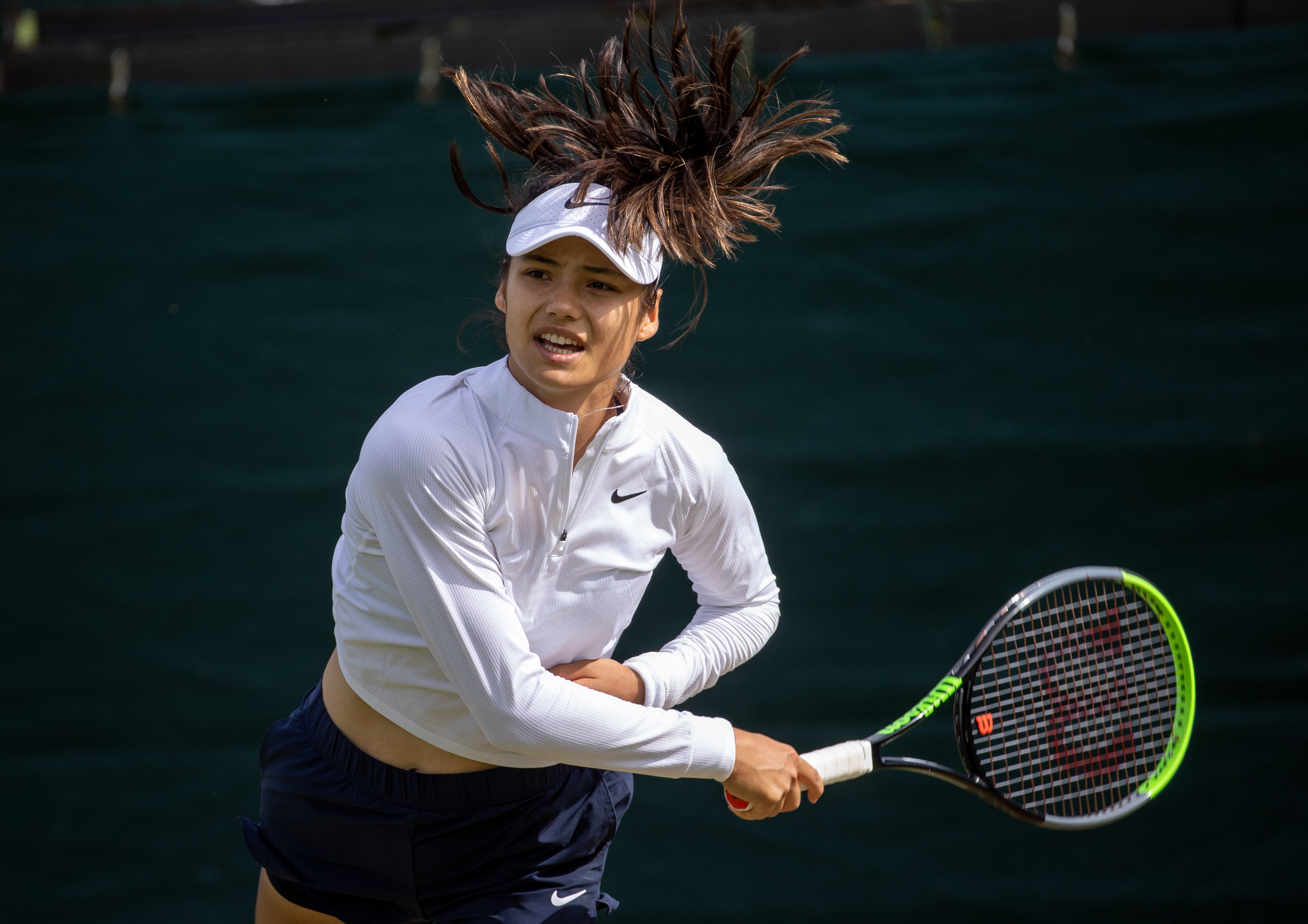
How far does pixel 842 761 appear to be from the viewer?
1.91 meters

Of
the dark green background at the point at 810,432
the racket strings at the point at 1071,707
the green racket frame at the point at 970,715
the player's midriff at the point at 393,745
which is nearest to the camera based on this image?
the player's midriff at the point at 393,745

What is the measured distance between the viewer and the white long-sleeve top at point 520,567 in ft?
5.15

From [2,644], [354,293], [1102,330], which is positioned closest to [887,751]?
[1102,330]

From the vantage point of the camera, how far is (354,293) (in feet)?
10.3

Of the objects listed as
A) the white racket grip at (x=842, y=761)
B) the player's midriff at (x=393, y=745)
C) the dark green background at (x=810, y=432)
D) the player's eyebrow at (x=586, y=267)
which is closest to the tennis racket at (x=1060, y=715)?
the white racket grip at (x=842, y=761)

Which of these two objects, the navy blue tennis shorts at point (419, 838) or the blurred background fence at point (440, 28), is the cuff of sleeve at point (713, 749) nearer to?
the navy blue tennis shorts at point (419, 838)

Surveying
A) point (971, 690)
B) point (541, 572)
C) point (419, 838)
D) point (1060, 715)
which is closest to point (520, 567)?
point (541, 572)

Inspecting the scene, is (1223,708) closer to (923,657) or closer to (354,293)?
(923,657)

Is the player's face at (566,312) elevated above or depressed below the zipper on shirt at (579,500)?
above

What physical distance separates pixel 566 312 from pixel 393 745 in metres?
0.71

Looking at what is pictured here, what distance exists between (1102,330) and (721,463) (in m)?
1.65

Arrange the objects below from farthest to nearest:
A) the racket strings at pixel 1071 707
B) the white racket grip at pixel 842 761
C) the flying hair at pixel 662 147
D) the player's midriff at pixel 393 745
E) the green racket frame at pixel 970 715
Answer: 1. the racket strings at pixel 1071 707
2. the green racket frame at pixel 970 715
3. the white racket grip at pixel 842 761
4. the player's midriff at pixel 393 745
5. the flying hair at pixel 662 147

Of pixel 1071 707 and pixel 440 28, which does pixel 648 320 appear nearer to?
pixel 1071 707

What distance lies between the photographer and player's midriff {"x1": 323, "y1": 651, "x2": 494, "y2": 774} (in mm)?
1785
